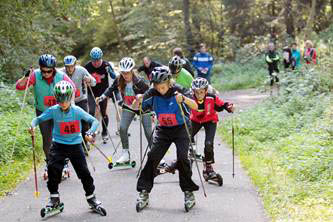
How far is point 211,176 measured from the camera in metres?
8.84

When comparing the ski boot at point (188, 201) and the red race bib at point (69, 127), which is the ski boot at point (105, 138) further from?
the ski boot at point (188, 201)

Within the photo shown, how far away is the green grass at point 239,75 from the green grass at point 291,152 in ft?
32.3

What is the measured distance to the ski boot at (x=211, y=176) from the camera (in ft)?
28.7

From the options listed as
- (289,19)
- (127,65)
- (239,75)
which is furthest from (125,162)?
(289,19)

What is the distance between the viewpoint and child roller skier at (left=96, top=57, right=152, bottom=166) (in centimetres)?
940

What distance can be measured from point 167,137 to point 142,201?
962mm

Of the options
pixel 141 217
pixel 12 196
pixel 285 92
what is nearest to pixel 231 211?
pixel 141 217

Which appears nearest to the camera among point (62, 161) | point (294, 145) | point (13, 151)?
point (62, 161)

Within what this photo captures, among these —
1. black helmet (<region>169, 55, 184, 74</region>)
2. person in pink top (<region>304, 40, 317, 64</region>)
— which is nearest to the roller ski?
black helmet (<region>169, 55, 184, 74</region>)

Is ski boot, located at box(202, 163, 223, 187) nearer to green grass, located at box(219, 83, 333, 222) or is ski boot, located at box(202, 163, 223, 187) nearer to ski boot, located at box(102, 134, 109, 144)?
green grass, located at box(219, 83, 333, 222)

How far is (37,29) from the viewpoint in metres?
18.0

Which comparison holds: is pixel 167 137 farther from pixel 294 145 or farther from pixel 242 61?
pixel 242 61

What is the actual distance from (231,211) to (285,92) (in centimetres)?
884

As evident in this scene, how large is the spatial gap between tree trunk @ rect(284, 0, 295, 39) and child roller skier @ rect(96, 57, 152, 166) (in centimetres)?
2209
